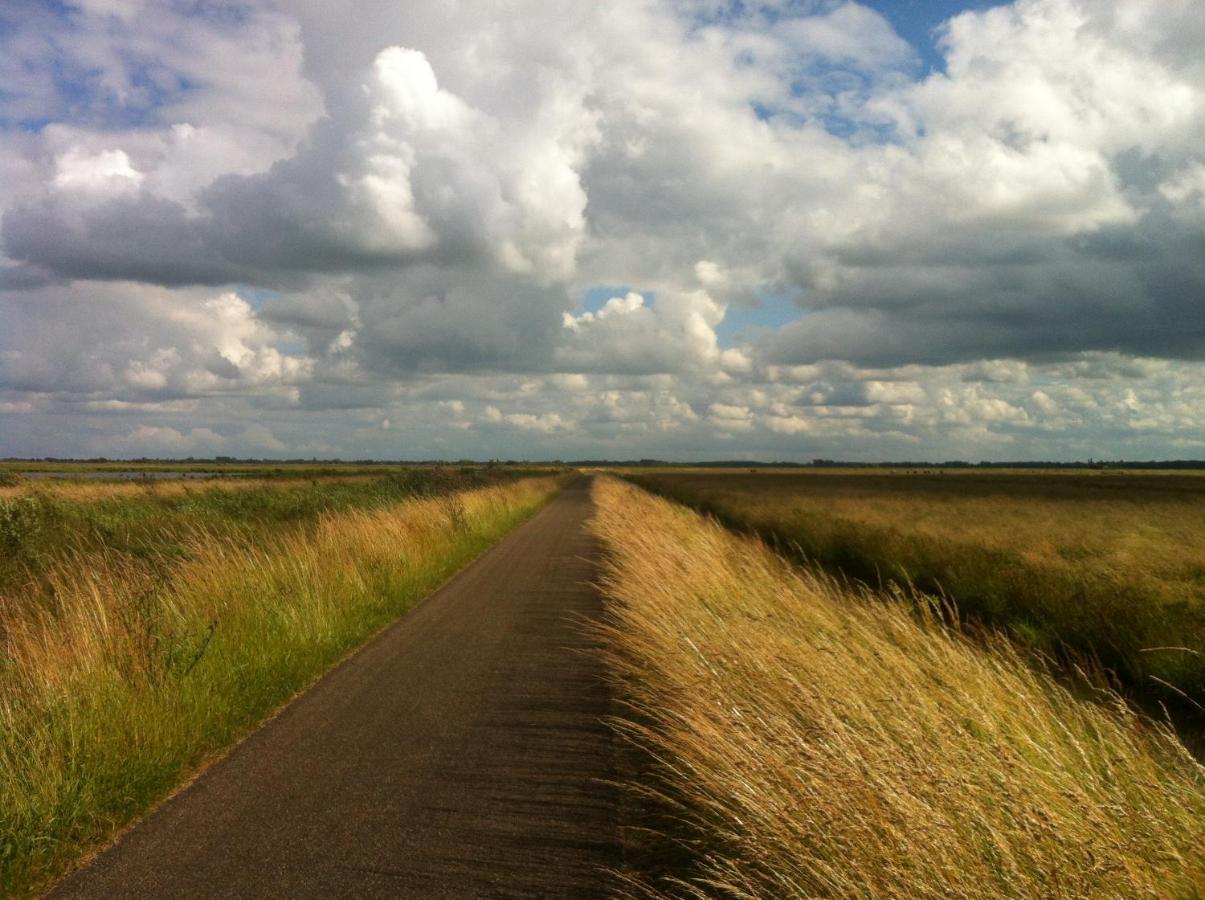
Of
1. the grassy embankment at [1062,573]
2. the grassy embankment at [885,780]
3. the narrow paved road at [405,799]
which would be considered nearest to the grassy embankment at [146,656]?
the narrow paved road at [405,799]

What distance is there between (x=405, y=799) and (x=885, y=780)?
3110 mm

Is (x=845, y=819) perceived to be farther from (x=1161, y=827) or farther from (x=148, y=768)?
(x=148, y=768)

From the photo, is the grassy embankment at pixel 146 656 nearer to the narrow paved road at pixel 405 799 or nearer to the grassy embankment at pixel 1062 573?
the narrow paved road at pixel 405 799

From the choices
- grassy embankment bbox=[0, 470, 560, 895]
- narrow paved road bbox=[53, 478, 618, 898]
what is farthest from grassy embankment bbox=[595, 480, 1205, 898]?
grassy embankment bbox=[0, 470, 560, 895]

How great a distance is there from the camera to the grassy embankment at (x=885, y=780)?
304 centimetres

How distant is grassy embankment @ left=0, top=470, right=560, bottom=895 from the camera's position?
15.3ft

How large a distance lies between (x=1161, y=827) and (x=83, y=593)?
10025 millimetres

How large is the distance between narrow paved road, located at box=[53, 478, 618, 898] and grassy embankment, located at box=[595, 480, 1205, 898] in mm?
551

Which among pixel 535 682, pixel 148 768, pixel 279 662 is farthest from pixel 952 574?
pixel 148 768

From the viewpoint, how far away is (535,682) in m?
7.76

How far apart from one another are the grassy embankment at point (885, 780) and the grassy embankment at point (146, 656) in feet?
11.5

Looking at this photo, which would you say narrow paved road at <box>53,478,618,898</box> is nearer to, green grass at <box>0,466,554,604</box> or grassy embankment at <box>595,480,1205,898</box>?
grassy embankment at <box>595,480,1205,898</box>

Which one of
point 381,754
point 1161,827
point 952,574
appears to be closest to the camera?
point 1161,827

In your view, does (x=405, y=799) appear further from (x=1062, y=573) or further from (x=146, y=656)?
(x=1062, y=573)
